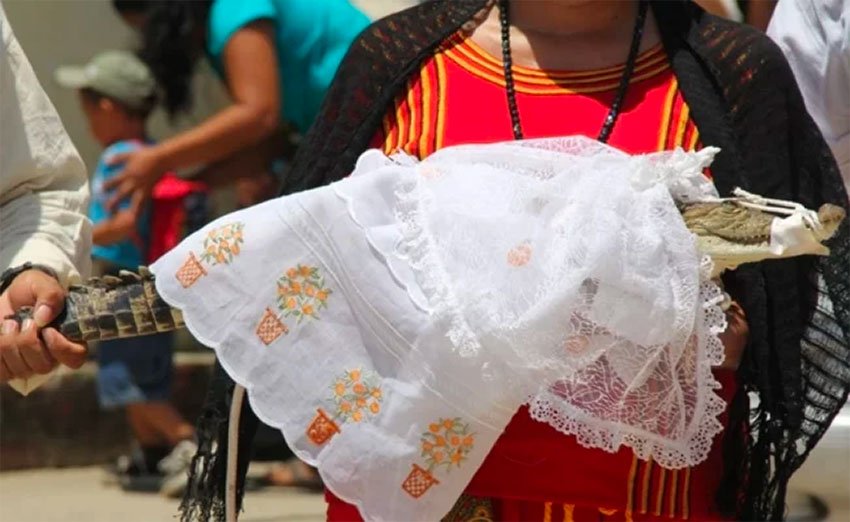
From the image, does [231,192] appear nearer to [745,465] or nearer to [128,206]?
[128,206]

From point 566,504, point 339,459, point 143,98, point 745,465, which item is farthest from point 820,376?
point 143,98

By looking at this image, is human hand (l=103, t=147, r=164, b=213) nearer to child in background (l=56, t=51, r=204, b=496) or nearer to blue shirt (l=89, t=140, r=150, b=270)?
child in background (l=56, t=51, r=204, b=496)

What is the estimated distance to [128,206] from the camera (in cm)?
627

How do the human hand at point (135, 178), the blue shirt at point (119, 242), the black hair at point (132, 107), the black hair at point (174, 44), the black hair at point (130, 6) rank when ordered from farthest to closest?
1. the black hair at point (132, 107)
2. the black hair at point (130, 6)
3. the blue shirt at point (119, 242)
4. the black hair at point (174, 44)
5. the human hand at point (135, 178)

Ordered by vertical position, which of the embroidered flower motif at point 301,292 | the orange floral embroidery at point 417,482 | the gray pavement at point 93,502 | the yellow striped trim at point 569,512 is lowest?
the gray pavement at point 93,502

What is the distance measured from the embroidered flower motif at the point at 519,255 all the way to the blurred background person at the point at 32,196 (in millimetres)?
683

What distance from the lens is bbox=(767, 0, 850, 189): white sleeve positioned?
355cm

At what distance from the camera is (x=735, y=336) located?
296 centimetres

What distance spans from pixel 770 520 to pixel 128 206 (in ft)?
11.6

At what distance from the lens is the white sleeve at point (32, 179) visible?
3133 millimetres

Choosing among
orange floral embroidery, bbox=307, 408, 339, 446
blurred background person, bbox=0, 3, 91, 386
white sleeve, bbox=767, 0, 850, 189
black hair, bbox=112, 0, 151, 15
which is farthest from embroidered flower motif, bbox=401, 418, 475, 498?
black hair, bbox=112, 0, 151, 15

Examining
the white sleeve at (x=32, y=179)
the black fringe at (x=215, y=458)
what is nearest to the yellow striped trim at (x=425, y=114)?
the black fringe at (x=215, y=458)

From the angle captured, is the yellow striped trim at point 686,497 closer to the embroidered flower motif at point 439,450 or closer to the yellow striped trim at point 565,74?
the embroidered flower motif at point 439,450

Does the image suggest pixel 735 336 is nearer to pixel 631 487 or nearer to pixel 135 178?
pixel 631 487
